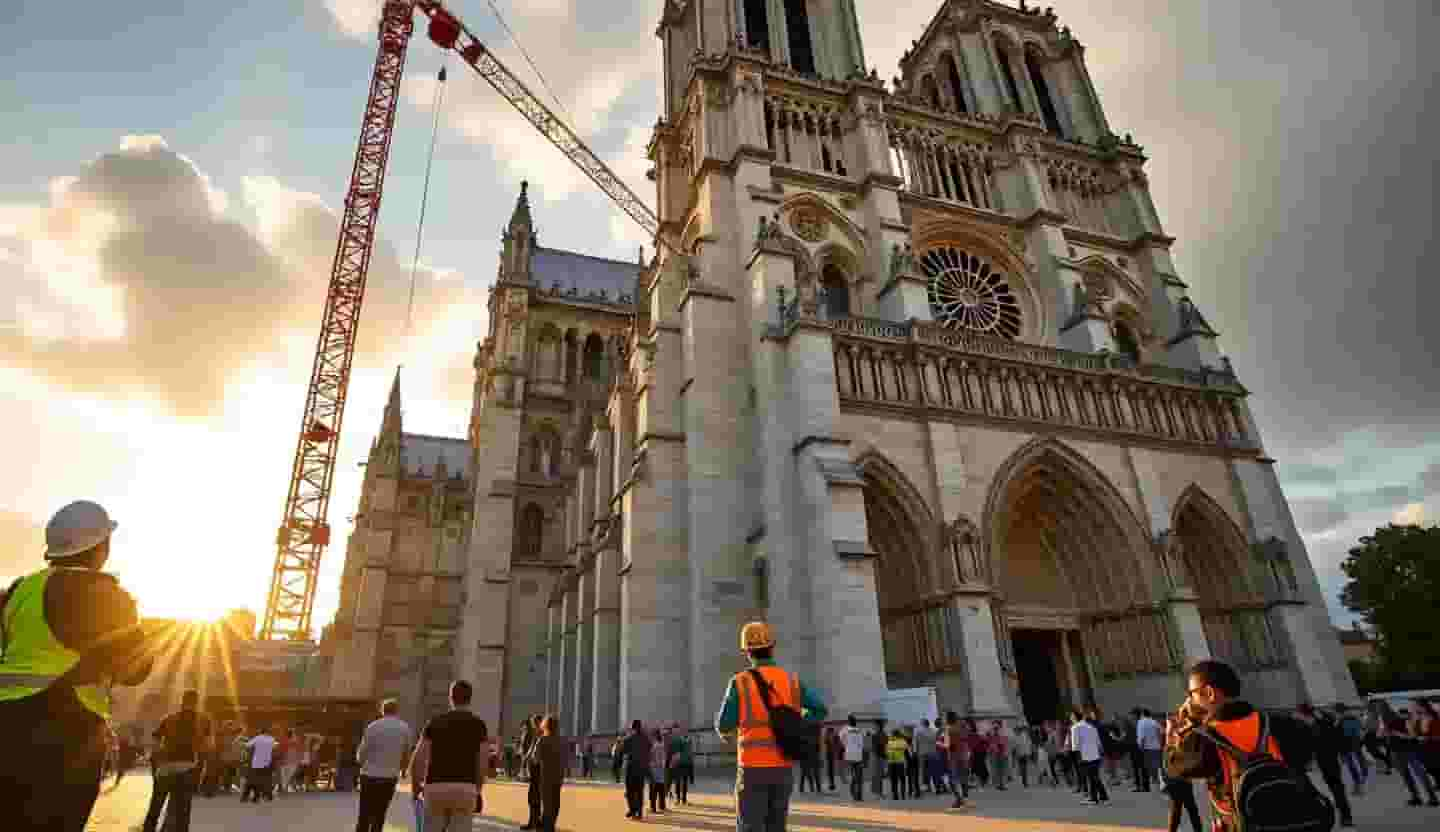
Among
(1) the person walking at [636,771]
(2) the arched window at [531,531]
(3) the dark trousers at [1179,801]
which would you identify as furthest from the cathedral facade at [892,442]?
(3) the dark trousers at [1179,801]

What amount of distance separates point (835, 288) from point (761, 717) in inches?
961

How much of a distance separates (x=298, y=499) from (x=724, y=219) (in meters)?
28.0

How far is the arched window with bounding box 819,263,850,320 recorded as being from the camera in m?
27.0

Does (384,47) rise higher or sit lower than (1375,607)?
higher

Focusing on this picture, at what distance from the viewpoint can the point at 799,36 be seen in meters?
33.4

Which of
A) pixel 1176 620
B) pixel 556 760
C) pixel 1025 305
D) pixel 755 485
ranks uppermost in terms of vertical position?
pixel 1025 305

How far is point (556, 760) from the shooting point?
30.7 ft

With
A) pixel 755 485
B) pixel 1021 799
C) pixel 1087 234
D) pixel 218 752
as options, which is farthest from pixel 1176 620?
pixel 218 752

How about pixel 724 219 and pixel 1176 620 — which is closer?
pixel 1176 620

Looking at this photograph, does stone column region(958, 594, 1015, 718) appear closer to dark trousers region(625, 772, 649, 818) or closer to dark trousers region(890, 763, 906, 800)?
dark trousers region(890, 763, 906, 800)

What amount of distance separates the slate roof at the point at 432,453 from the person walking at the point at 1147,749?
41400 millimetres

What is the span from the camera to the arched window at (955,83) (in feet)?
119

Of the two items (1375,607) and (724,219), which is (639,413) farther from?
(1375,607)

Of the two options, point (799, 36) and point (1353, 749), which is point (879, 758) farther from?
point (799, 36)
